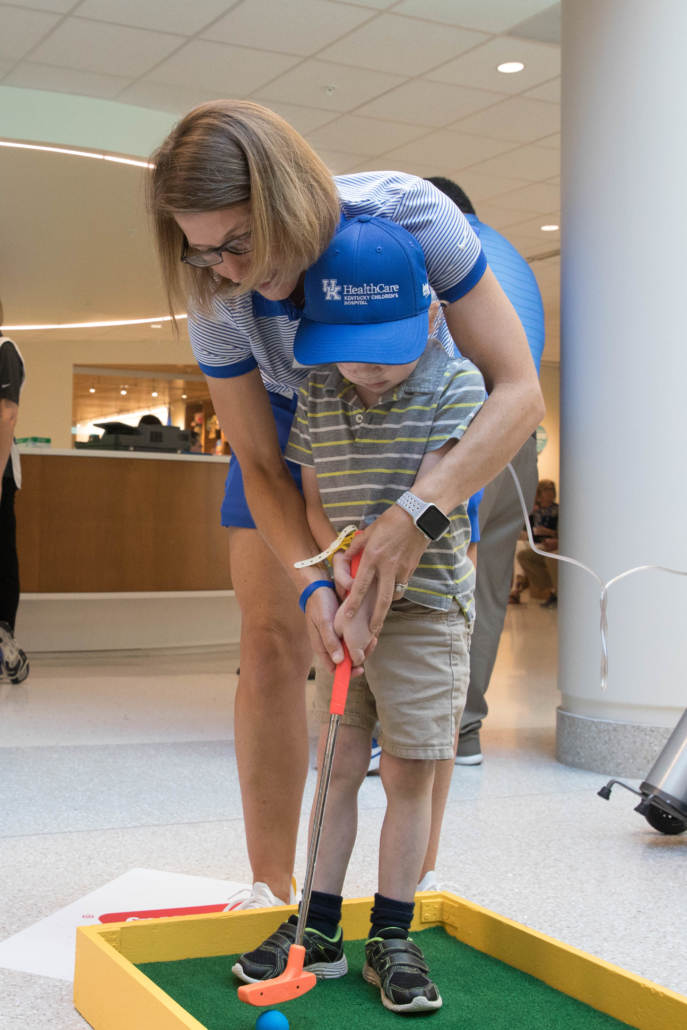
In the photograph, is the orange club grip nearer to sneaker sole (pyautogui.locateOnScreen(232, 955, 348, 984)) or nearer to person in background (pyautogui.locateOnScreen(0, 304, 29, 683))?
sneaker sole (pyautogui.locateOnScreen(232, 955, 348, 984))

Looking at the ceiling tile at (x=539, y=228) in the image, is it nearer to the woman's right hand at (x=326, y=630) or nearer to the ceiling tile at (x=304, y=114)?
the ceiling tile at (x=304, y=114)

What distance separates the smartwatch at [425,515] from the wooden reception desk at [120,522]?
4.05 m

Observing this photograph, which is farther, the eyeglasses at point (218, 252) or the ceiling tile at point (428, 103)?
the ceiling tile at point (428, 103)

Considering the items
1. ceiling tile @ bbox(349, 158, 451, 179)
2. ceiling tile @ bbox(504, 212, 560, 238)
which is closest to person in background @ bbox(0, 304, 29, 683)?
ceiling tile @ bbox(349, 158, 451, 179)

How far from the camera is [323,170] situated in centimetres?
113

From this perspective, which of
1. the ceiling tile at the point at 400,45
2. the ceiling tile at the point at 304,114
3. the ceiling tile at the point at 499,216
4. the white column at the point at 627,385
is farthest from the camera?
the ceiling tile at the point at 499,216

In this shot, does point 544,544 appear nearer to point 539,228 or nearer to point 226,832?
point 539,228

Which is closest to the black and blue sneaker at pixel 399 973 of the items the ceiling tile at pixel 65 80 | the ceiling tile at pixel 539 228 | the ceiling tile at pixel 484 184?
the ceiling tile at pixel 65 80

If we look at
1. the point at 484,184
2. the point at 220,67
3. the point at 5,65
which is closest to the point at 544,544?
the point at 484,184

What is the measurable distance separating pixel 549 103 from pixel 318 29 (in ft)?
5.08

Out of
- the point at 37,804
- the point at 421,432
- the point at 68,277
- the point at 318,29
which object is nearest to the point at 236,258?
the point at 421,432

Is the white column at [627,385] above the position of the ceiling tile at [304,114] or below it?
below

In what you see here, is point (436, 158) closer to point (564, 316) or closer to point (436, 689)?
point (564, 316)

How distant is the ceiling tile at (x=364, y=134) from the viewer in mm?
5949
